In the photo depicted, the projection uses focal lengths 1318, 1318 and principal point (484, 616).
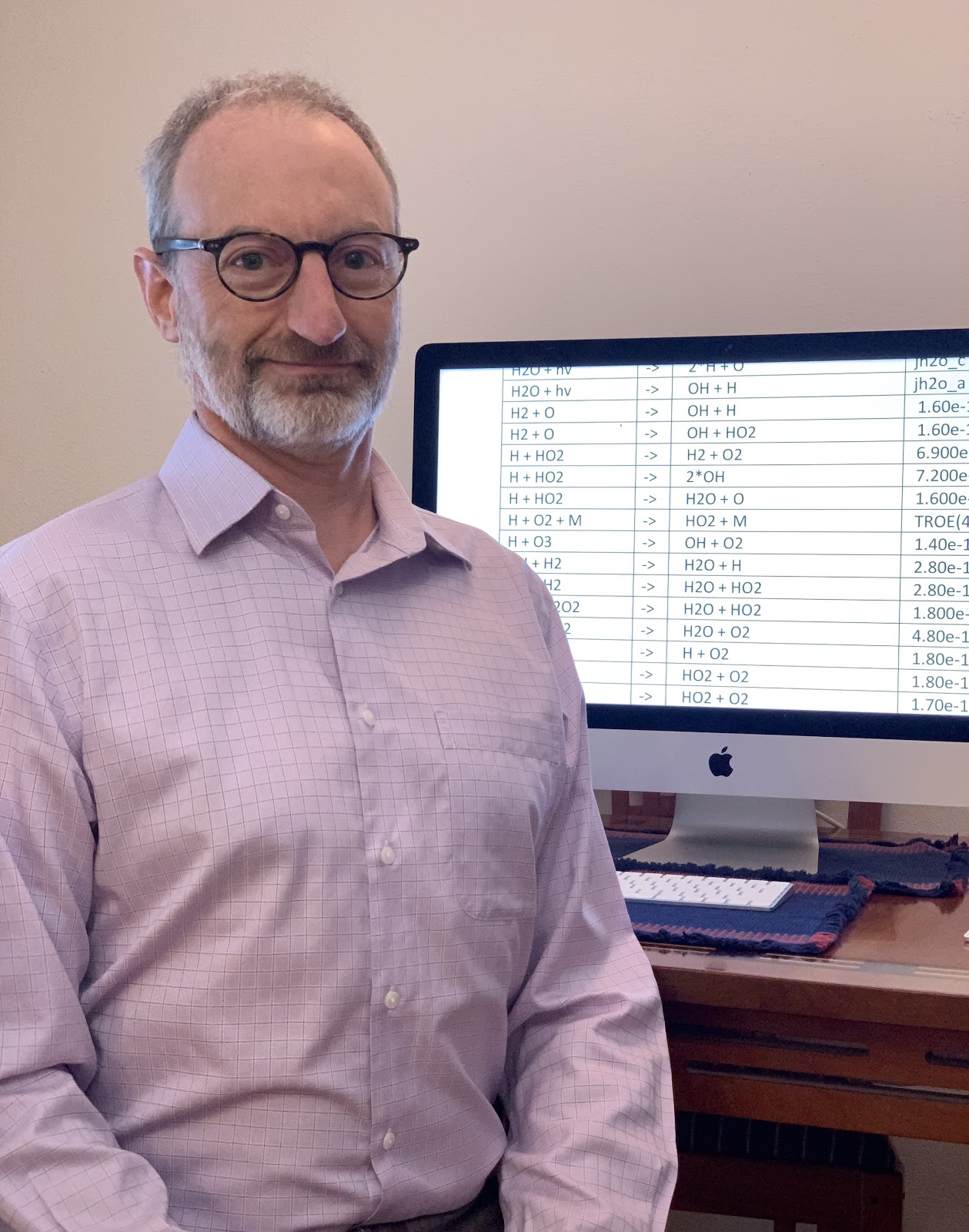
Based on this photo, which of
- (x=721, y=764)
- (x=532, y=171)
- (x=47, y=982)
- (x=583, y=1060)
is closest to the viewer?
(x=47, y=982)

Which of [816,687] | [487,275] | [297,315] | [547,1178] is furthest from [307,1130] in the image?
[487,275]

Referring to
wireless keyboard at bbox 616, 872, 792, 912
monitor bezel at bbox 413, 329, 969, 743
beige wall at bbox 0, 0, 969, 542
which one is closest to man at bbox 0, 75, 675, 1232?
wireless keyboard at bbox 616, 872, 792, 912

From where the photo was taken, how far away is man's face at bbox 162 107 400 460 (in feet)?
3.29

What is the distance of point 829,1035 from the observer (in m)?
1.00

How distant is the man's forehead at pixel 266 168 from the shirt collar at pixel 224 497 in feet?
0.57

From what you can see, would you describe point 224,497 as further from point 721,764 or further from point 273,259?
point 721,764

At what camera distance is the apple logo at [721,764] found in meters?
1.36

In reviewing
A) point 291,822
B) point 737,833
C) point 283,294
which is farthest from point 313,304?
point 737,833

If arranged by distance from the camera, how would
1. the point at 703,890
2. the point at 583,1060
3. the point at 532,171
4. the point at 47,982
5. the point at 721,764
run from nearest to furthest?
1. the point at 47,982
2. the point at 583,1060
3. the point at 703,890
4. the point at 721,764
5. the point at 532,171

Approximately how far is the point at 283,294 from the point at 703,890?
2.13 feet

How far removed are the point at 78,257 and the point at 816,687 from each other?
1199 mm

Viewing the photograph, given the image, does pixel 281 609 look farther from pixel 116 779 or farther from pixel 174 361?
pixel 174 361

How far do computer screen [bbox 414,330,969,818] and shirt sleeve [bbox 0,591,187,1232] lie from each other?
26.4 inches

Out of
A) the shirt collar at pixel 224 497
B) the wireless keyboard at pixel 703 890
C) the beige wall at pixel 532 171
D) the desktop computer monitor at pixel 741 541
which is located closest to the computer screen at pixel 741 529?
the desktop computer monitor at pixel 741 541
